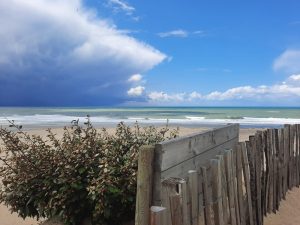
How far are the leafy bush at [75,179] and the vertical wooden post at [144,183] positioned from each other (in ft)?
3.95

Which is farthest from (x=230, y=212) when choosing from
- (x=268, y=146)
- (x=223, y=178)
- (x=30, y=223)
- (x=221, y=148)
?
(x=30, y=223)

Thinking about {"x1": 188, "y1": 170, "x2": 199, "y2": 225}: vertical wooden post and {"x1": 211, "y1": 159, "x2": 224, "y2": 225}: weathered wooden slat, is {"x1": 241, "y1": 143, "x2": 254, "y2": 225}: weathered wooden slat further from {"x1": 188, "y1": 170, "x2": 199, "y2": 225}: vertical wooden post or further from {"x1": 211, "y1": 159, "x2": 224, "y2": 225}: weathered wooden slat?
{"x1": 188, "y1": 170, "x2": 199, "y2": 225}: vertical wooden post

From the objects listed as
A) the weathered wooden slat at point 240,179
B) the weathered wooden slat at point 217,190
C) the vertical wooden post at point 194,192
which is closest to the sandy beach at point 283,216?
the weathered wooden slat at point 240,179

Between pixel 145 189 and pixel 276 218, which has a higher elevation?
pixel 145 189

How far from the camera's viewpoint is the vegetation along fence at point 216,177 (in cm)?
299

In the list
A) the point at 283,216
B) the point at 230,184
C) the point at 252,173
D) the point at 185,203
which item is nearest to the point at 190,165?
the point at 230,184

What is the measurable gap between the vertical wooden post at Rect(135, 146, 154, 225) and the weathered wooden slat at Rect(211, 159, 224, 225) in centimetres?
97

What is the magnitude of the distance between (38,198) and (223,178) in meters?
2.24

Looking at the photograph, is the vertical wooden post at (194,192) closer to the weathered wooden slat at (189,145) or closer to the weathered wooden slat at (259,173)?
the weathered wooden slat at (189,145)

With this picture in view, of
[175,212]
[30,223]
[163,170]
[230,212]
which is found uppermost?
[163,170]

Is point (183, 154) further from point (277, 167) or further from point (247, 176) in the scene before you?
point (277, 167)

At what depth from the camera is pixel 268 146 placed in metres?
5.92

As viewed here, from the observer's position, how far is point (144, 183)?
302 centimetres

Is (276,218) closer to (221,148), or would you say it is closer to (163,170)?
(221,148)
